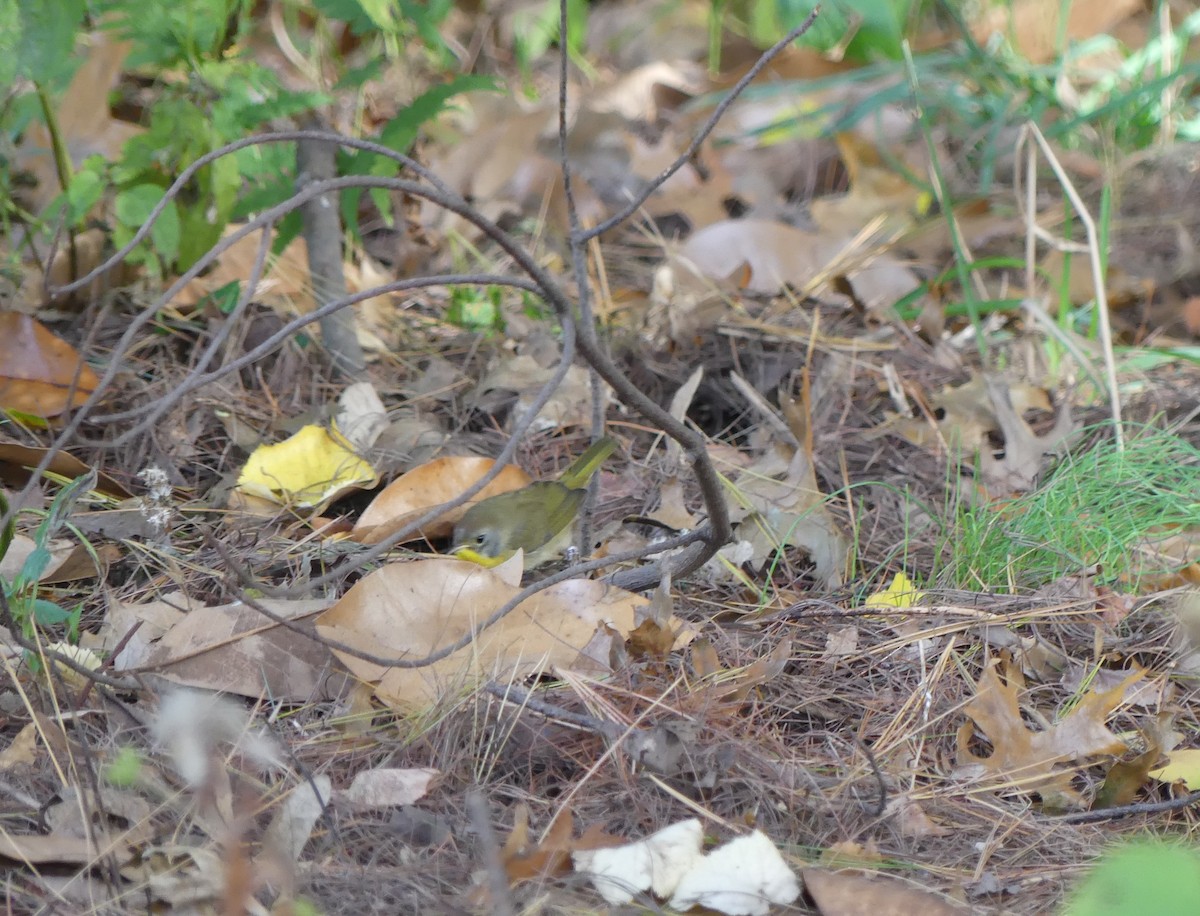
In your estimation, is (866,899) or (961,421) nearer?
(866,899)

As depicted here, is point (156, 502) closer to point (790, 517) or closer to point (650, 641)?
point (650, 641)

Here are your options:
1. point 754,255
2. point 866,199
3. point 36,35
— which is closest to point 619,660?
point 36,35

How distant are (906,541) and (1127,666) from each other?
387mm

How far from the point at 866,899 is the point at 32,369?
1.76m

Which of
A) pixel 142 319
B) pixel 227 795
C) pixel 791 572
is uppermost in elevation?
pixel 142 319

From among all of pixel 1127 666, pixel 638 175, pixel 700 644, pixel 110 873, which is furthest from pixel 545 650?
pixel 638 175

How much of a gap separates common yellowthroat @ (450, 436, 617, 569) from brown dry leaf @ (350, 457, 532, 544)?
0.04 m

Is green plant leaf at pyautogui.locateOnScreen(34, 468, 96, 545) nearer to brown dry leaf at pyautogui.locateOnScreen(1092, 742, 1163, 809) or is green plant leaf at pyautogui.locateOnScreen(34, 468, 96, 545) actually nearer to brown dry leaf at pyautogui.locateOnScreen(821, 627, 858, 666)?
brown dry leaf at pyautogui.locateOnScreen(821, 627, 858, 666)

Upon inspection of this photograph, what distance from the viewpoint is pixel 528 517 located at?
2.01 meters

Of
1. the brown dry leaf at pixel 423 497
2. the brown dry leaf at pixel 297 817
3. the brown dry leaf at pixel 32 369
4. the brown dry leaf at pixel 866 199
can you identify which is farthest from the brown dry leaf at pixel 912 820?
the brown dry leaf at pixel 866 199

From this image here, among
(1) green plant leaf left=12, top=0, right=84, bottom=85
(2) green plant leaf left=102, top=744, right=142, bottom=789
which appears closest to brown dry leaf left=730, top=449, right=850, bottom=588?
(2) green plant leaf left=102, top=744, right=142, bottom=789

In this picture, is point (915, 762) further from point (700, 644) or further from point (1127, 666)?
point (1127, 666)

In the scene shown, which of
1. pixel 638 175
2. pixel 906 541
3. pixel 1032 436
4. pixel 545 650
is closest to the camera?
pixel 545 650

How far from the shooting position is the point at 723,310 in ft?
9.11
